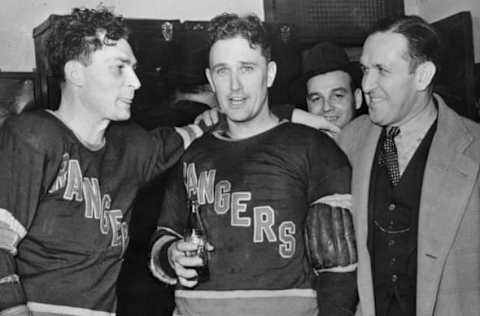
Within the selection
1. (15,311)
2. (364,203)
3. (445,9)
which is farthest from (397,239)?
(445,9)

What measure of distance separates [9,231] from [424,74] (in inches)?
62.9

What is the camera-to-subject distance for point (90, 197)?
102 inches

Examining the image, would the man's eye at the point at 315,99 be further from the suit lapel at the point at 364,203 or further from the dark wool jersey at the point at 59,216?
the dark wool jersey at the point at 59,216

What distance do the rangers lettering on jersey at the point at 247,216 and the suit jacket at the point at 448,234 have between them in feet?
1.01

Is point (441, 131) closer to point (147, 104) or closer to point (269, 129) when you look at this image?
point (269, 129)

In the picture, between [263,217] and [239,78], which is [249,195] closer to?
[263,217]

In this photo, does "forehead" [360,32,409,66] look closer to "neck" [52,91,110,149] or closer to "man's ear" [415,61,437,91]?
"man's ear" [415,61,437,91]

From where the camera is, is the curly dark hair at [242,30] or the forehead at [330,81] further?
the forehead at [330,81]

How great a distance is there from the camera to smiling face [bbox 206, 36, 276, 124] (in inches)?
102

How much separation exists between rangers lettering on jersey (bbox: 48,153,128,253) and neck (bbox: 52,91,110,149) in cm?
14

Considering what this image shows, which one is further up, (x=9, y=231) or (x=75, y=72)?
(x=75, y=72)

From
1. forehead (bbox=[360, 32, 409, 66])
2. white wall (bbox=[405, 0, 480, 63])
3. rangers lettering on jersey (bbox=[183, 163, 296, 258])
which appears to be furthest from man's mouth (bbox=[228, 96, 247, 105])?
white wall (bbox=[405, 0, 480, 63])

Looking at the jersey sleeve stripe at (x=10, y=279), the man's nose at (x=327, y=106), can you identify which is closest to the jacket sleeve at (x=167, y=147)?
the jersey sleeve stripe at (x=10, y=279)

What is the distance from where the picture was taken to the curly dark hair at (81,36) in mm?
2687
